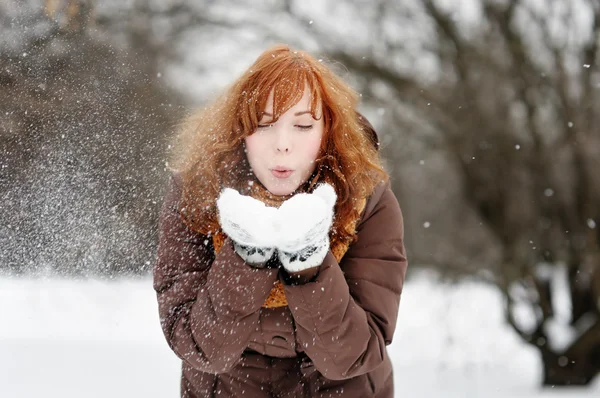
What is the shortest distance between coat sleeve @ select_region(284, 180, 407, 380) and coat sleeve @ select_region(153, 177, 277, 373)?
9 centimetres

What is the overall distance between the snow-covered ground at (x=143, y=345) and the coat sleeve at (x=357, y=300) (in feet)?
6.59

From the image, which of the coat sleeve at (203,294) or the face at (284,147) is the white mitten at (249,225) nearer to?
the coat sleeve at (203,294)

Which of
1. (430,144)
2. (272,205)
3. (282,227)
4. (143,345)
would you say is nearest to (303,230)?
(282,227)

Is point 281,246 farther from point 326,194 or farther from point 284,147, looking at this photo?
point 284,147

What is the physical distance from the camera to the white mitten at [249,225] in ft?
4.90

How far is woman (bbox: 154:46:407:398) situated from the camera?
1556 mm

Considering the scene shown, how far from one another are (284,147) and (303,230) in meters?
0.29

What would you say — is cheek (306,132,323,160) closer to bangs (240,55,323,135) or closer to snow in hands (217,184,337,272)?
bangs (240,55,323,135)

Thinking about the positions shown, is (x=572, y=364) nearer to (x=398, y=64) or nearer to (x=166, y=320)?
(x=398, y=64)

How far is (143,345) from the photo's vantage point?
15.1ft

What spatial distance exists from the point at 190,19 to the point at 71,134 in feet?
6.37

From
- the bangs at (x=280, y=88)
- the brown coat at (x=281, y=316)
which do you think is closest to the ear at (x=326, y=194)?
the brown coat at (x=281, y=316)

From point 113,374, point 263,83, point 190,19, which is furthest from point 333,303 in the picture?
point 190,19

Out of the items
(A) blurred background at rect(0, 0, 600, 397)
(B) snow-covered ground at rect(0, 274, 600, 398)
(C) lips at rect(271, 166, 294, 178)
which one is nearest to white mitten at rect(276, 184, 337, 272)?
(C) lips at rect(271, 166, 294, 178)
